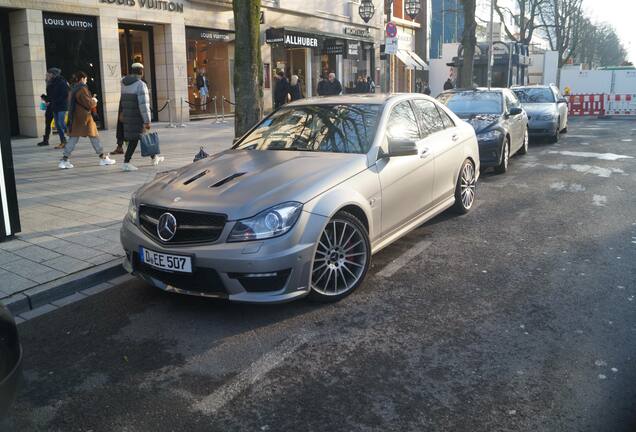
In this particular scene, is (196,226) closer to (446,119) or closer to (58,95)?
(446,119)

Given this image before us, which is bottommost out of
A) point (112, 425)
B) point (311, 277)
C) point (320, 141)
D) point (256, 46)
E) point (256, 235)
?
point (112, 425)

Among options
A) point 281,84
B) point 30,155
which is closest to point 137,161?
point 30,155

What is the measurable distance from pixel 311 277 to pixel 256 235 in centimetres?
59

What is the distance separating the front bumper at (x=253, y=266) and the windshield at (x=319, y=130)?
1.26m

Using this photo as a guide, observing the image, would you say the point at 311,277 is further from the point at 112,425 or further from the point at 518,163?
the point at 518,163

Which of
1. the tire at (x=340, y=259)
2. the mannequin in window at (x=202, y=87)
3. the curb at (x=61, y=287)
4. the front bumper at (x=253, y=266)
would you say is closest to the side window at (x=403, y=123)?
the tire at (x=340, y=259)

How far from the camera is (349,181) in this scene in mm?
4977

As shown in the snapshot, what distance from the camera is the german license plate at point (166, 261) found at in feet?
14.3

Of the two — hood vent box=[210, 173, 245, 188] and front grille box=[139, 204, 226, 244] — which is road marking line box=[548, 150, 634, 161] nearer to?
hood vent box=[210, 173, 245, 188]

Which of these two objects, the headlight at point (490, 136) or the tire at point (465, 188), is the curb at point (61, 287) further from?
the headlight at point (490, 136)

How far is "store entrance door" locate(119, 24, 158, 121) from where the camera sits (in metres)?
20.0

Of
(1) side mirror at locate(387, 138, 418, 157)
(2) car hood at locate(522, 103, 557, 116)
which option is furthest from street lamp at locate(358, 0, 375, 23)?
(1) side mirror at locate(387, 138, 418, 157)

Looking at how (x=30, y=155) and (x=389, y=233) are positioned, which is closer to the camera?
(x=389, y=233)

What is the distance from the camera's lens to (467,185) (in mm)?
7734
